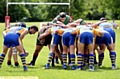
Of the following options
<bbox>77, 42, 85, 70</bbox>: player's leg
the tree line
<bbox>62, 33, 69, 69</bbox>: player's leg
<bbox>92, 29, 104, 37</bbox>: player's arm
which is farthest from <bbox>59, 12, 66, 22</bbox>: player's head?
the tree line

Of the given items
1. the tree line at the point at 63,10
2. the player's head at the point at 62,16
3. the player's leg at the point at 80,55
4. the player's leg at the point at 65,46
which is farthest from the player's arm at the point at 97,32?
the tree line at the point at 63,10

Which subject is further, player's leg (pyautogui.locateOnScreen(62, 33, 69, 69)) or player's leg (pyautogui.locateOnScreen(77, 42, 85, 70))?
player's leg (pyautogui.locateOnScreen(62, 33, 69, 69))

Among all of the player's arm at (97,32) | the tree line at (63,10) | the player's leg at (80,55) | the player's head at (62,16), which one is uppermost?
the player's head at (62,16)

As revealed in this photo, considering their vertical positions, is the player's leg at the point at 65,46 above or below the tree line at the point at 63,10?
Result: above

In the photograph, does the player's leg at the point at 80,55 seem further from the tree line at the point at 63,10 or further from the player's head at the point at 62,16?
the tree line at the point at 63,10

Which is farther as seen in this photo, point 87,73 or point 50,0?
point 50,0

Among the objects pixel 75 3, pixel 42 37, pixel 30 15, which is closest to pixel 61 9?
pixel 75 3

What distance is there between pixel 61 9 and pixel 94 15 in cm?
2062

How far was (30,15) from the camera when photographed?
3848 inches

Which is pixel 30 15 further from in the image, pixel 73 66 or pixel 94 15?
pixel 73 66

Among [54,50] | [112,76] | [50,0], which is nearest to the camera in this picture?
[112,76]

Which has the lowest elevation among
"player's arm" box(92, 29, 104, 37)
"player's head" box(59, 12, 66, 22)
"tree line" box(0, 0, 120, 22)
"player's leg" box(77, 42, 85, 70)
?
"tree line" box(0, 0, 120, 22)

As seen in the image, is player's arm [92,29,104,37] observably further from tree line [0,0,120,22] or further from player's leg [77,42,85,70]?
tree line [0,0,120,22]

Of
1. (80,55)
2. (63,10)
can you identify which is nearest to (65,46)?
(80,55)
